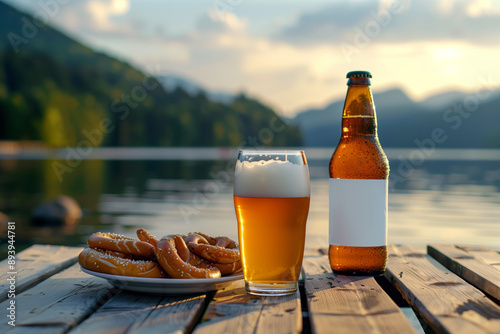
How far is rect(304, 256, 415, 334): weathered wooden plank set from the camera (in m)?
1.69

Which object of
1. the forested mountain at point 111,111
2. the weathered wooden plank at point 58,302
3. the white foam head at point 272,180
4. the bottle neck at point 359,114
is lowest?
the weathered wooden plank at point 58,302

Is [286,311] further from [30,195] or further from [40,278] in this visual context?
[30,195]

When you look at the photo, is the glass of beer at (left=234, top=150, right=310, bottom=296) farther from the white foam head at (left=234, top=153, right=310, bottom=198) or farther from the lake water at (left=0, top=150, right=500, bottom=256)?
the lake water at (left=0, top=150, right=500, bottom=256)

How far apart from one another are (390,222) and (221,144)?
111595 millimetres

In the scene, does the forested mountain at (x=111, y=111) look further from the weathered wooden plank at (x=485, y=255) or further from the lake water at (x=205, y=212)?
the weathered wooden plank at (x=485, y=255)

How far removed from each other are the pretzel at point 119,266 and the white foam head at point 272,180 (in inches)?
16.6

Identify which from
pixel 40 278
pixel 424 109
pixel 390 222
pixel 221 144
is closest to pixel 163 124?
pixel 221 144

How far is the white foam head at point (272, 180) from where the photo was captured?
2033 mm

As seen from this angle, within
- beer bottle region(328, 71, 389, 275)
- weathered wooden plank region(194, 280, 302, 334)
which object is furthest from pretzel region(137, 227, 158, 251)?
beer bottle region(328, 71, 389, 275)

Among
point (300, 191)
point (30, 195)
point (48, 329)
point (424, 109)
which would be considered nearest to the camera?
point (48, 329)

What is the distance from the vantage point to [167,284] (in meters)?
1.98

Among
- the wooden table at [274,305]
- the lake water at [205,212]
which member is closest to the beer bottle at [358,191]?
the wooden table at [274,305]

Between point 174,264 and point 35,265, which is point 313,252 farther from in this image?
point 35,265

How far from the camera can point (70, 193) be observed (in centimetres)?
2278
